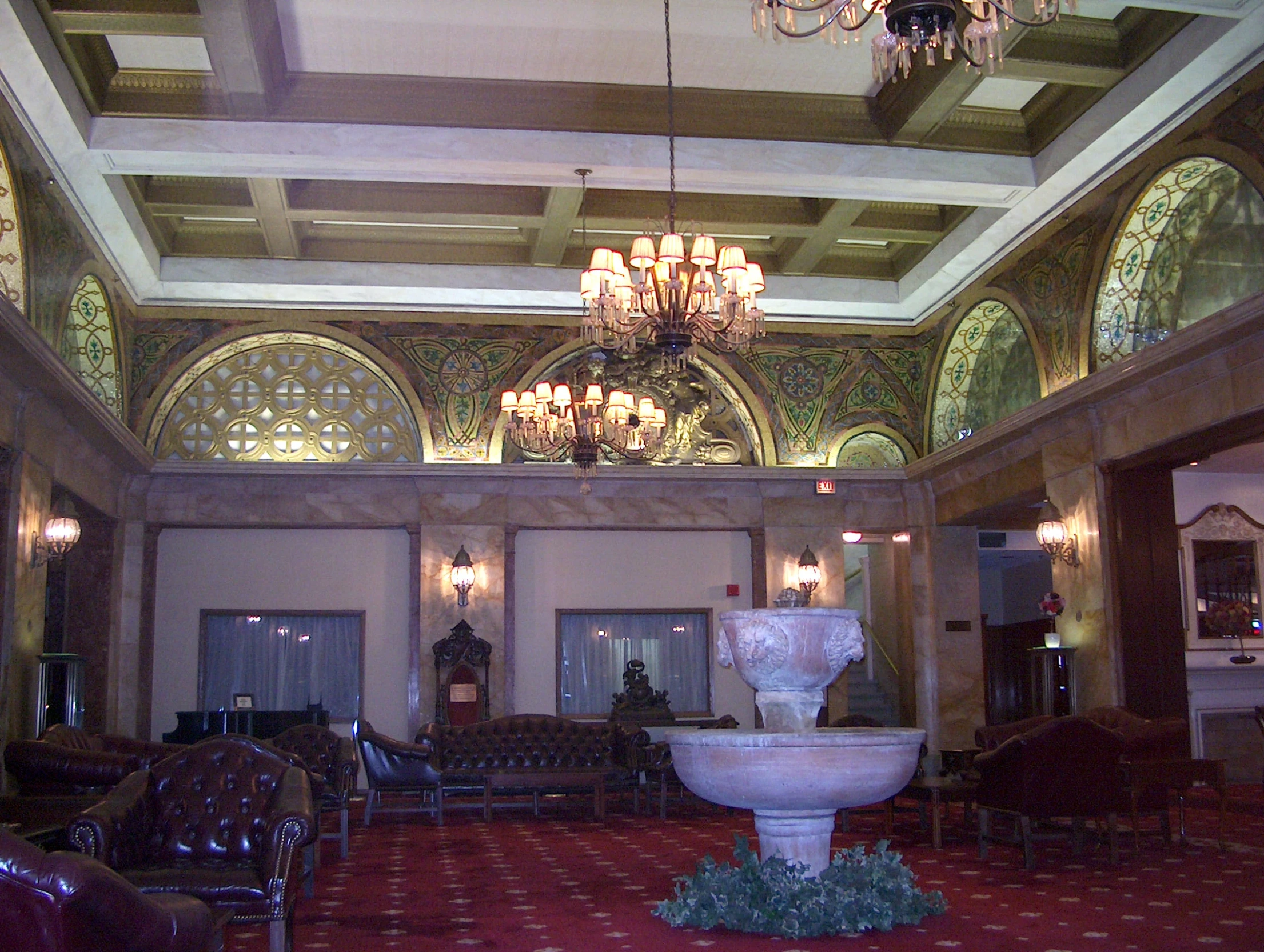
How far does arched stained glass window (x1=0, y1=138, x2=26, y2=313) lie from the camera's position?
865 cm

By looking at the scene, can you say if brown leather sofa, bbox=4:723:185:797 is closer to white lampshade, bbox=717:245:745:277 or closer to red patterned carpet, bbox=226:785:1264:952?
red patterned carpet, bbox=226:785:1264:952

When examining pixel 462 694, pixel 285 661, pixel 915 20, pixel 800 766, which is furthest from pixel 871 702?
pixel 915 20

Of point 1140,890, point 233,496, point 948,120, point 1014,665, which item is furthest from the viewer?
point 1014,665

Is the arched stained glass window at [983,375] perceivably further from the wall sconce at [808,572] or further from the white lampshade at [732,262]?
the white lampshade at [732,262]

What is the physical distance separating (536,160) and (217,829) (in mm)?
5752

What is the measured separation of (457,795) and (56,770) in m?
Answer: 4.53

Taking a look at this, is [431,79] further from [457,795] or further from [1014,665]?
[1014,665]

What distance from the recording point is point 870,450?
1412cm

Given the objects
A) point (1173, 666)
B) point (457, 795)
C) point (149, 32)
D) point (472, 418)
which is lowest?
point (457, 795)

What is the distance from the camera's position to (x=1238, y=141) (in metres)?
8.38

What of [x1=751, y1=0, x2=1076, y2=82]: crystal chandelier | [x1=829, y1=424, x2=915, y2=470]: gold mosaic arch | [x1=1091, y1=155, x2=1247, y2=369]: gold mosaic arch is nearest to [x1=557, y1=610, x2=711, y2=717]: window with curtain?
[x1=829, y1=424, x2=915, y2=470]: gold mosaic arch

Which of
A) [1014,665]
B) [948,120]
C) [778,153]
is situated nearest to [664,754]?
[778,153]

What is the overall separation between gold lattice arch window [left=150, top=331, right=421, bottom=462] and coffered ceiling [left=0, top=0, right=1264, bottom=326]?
167cm

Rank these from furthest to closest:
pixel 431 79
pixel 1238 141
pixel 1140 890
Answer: pixel 431 79 → pixel 1238 141 → pixel 1140 890
